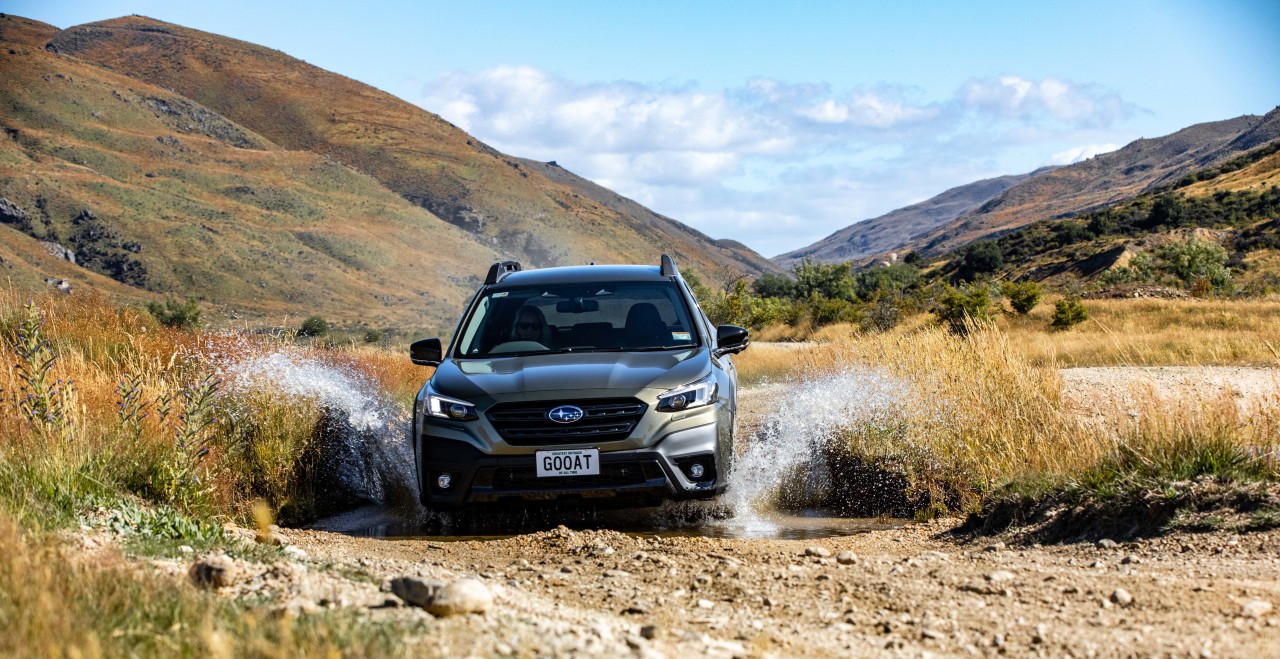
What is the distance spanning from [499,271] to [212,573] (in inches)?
186

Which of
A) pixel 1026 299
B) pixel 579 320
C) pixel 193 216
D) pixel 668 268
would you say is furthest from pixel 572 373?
pixel 193 216

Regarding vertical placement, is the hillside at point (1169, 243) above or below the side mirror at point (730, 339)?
above

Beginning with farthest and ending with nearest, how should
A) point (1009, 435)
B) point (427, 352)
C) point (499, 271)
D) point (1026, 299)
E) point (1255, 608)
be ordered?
point (1026, 299)
point (499, 271)
point (1009, 435)
point (427, 352)
point (1255, 608)

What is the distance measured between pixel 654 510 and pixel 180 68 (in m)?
184

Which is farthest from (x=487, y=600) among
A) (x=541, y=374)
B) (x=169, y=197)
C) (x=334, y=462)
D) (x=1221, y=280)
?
(x=169, y=197)

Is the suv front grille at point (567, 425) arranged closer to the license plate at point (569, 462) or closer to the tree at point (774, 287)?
the license plate at point (569, 462)

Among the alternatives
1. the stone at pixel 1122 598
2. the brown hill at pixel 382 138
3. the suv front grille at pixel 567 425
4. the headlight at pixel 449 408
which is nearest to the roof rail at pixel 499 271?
the headlight at pixel 449 408

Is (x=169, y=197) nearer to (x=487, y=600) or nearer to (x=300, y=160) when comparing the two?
(x=300, y=160)

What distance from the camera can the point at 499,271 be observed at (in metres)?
8.92

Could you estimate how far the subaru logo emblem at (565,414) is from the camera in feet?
21.8

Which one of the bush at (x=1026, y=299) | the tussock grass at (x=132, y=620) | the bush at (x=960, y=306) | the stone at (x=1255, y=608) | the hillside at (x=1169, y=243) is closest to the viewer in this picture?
the tussock grass at (x=132, y=620)

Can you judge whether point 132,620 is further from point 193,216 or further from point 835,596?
point 193,216

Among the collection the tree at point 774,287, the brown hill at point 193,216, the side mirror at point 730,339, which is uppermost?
the brown hill at point 193,216

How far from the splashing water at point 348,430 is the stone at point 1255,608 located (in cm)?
673
